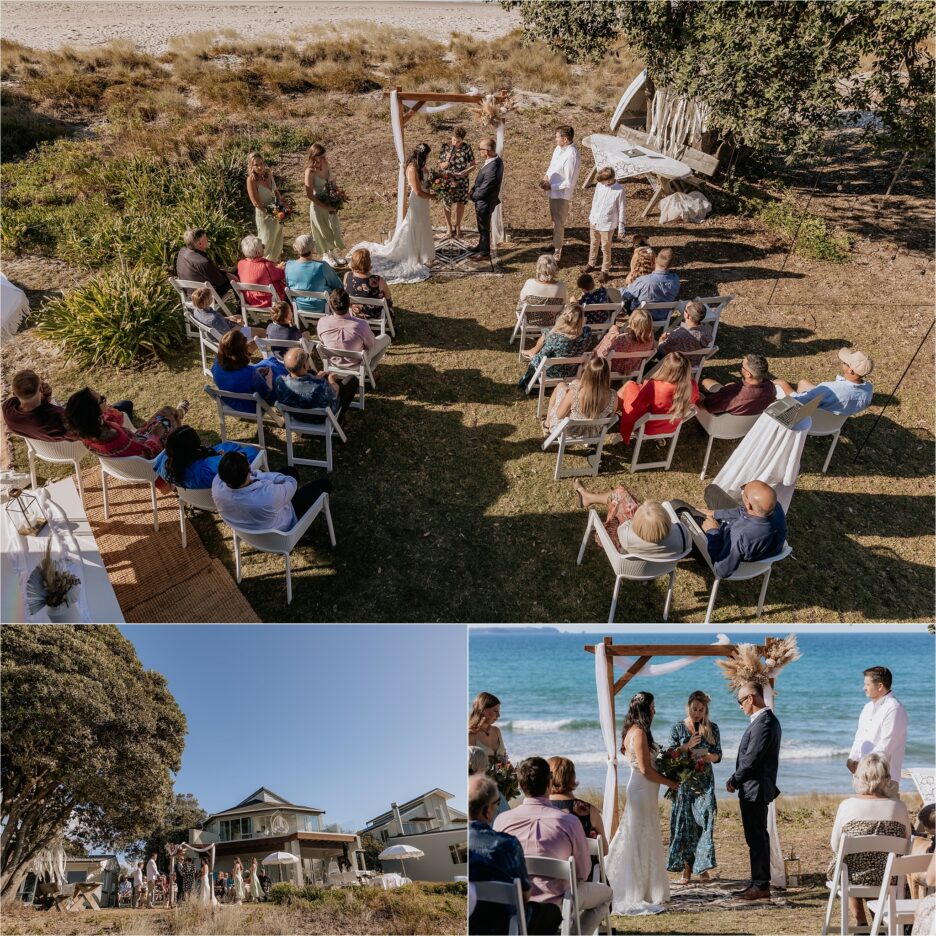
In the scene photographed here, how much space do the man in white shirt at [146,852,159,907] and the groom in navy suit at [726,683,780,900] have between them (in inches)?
153

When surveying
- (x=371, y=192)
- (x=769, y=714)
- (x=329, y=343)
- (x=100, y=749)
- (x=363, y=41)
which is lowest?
(x=100, y=749)

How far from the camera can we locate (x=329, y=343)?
7.71 meters

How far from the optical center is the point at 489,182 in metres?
10.3

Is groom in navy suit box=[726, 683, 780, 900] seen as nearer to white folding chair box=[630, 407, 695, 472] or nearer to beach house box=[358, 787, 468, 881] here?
beach house box=[358, 787, 468, 881]

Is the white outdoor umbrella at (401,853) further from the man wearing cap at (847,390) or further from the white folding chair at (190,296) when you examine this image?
the white folding chair at (190,296)

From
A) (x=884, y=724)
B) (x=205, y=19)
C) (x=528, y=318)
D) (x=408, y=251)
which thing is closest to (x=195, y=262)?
(x=408, y=251)

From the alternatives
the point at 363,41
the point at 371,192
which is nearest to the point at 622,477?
the point at 371,192

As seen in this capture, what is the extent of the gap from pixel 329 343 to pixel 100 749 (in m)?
3.92

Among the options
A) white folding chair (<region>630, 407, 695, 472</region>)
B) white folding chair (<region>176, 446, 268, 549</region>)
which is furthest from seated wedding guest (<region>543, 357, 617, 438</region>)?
white folding chair (<region>176, 446, 268, 549</region>)

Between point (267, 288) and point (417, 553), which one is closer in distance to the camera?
point (417, 553)

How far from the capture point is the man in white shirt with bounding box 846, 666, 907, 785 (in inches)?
211

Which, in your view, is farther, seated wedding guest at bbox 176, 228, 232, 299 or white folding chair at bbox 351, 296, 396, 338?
seated wedding guest at bbox 176, 228, 232, 299

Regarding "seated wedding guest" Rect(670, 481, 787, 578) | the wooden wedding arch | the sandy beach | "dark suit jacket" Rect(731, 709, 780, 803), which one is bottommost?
"dark suit jacket" Rect(731, 709, 780, 803)

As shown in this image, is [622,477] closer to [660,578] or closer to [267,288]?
[660,578]
